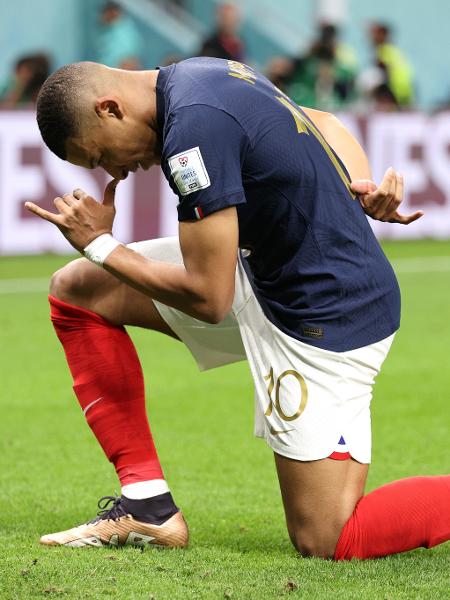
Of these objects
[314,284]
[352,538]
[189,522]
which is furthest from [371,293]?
[189,522]

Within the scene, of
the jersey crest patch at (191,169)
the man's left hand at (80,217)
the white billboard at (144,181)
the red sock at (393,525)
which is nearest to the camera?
the jersey crest patch at (191,169)

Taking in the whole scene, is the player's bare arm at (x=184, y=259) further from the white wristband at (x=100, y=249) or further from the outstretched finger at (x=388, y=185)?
the outstretched finger at (x=388, y=185)

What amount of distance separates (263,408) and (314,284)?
43cm

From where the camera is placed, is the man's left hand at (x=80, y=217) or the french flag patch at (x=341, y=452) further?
the french flag patch at (x=341, y=452)

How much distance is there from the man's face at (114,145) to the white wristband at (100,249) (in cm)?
23

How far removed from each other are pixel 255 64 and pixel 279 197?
18.1 m

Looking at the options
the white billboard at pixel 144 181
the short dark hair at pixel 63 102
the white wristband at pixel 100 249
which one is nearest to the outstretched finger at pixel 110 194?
the white wristband at pixel 100 249

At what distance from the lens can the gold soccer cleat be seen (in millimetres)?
4527

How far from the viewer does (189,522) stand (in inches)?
195

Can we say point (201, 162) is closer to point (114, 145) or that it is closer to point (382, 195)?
point (114, 145)

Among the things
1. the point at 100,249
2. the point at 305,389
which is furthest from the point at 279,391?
the point at 100,249

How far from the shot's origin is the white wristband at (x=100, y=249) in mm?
4188

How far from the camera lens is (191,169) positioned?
395 cm

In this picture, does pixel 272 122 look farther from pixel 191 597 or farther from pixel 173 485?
pixel 173 485
